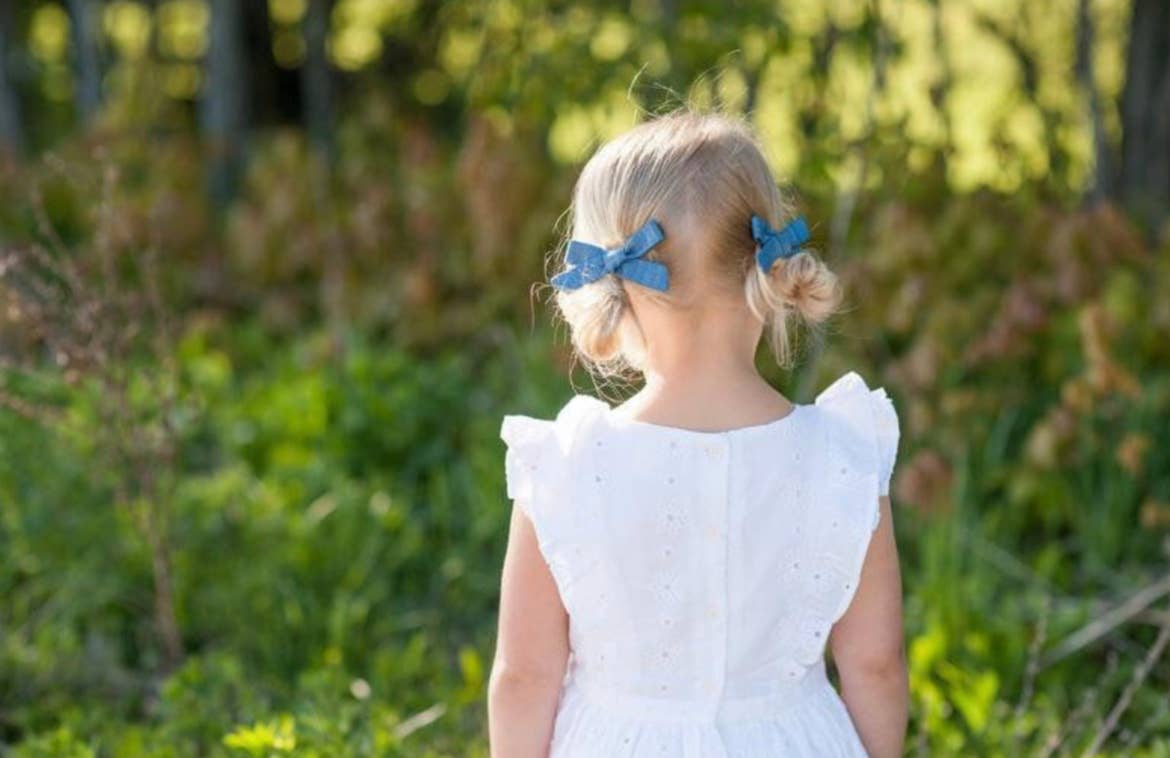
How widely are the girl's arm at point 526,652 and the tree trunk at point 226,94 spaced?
19.5 ft

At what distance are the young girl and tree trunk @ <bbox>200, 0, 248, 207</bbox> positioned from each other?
5.95 meters

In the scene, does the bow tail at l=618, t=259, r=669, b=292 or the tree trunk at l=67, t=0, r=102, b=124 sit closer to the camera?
the bow tail at l=618, t=259, r=669, b=292

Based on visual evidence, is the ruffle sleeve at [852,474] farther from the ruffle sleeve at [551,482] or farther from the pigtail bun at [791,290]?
the ruffle sleeve at [551,482]

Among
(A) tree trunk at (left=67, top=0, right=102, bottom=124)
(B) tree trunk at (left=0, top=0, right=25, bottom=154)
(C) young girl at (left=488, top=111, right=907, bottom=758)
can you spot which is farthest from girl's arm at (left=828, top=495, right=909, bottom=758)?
(B) tree trunk at (left=0, top=0, right=25, bottom=154)

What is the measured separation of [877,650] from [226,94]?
20.9ft

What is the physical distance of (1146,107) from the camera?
6363 millimetres

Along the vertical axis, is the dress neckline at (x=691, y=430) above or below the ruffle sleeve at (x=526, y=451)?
above

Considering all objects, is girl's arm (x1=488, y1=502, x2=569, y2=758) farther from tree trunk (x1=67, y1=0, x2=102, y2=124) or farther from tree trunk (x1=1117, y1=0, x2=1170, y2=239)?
tree trunk (x1=67, y1=0, x2=102, y2=124)

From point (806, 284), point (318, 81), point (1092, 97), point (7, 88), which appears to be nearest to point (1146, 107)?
point (1092, 97)

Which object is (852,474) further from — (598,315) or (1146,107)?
(1146,107)

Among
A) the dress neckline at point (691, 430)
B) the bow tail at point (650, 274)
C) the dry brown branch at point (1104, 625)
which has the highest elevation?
the bow tail at point (650, 274)

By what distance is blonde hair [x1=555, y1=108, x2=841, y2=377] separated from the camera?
2.19 metres

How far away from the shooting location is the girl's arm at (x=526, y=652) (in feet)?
7.48

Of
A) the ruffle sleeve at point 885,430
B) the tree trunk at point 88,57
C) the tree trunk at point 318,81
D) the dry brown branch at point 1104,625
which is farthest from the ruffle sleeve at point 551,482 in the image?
the tree trunk at point 88,57
